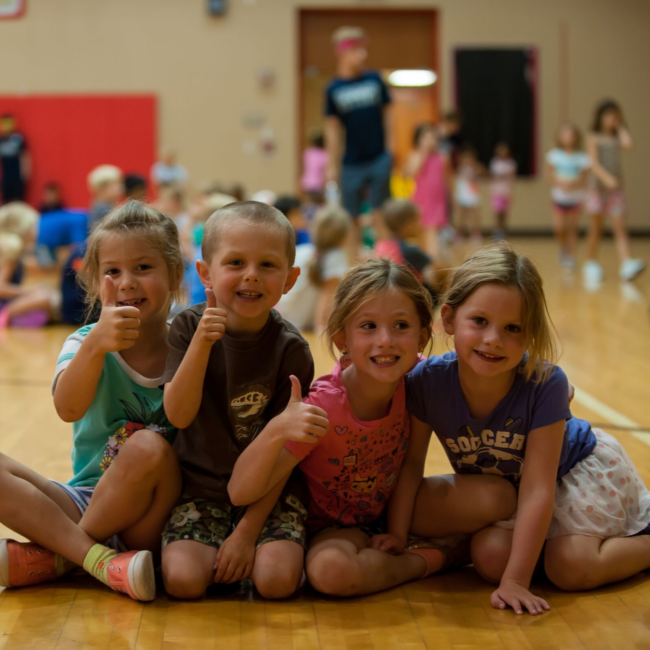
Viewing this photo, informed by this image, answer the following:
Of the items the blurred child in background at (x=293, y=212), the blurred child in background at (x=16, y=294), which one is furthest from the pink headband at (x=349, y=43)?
the blurred child in background at (x=16, y=294)

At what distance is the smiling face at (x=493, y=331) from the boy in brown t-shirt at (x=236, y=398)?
0.34m

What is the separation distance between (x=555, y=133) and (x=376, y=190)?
6593mm

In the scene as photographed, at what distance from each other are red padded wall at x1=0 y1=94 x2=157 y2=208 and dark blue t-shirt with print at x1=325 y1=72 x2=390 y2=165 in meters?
5.51

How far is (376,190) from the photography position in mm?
6312

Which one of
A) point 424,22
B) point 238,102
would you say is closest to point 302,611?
point 238,102

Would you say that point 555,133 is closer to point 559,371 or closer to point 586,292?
point 586,292

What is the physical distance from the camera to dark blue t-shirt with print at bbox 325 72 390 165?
20.6ft

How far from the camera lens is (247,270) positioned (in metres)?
1.63

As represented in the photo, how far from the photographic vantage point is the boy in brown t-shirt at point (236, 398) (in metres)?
1.59

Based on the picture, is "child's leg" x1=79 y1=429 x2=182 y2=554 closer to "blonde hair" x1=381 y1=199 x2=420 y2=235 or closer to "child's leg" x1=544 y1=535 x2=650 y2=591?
"child's leg" x1=544 y1=535 x2=650 y2=591

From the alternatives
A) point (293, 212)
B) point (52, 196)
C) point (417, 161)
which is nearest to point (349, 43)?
point (293, 212)

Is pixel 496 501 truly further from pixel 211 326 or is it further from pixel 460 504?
pixel 211 326

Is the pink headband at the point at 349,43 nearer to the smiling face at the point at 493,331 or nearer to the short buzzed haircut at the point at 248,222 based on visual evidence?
the short buzzed haircut at the point at 248,222

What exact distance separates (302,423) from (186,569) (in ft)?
1.18
